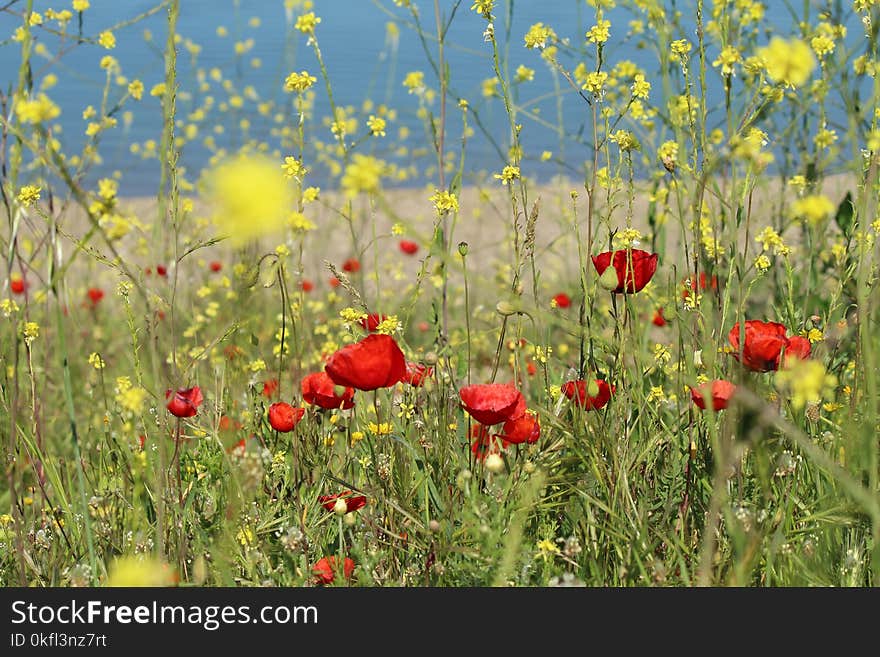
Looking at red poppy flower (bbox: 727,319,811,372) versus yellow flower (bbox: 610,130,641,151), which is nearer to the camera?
red poppy flower (bbox: 727,319,811,372)

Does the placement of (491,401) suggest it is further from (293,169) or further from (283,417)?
(293,169)

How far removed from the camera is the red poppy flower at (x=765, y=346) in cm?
154

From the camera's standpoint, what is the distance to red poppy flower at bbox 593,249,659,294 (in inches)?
63.9

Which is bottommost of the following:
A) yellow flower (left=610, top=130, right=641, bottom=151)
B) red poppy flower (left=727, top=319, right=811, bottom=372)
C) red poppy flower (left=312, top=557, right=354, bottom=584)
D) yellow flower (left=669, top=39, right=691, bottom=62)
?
red poppy flower (left=312, top=557, right=354, bottom=584)

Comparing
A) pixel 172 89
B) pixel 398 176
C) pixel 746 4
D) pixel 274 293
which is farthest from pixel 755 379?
pixel 398 176

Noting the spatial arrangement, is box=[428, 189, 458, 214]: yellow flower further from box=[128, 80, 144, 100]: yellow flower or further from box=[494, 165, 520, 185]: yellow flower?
box=[128, 80, 144, 100]: yellow flower

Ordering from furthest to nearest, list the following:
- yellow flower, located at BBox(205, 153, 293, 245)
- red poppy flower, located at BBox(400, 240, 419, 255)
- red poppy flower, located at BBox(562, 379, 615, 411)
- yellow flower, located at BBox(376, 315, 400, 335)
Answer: red poppy flower, located at BBox(400, 240, 419, 255)
yellow flower, located at BBox(376, 315, 400, 335)
red poppy flower, located at BBox(562, 379, 615, 411)
yellow flower, located at BBox(205, 153, 293, 245)

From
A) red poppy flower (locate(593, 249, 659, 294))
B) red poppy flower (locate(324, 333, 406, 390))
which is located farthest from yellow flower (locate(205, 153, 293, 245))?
red poppy flower (locate(593, 249, 659, 294))

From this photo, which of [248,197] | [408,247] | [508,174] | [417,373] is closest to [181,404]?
[417,373]

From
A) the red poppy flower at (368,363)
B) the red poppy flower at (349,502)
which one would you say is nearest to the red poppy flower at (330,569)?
the red poppy flower at (349,502)

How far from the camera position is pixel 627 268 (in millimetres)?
1614

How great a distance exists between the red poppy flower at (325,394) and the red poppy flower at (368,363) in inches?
8.6

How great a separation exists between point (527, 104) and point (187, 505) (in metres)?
1.01

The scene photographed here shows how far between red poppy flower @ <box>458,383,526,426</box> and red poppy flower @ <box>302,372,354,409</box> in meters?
0.26
